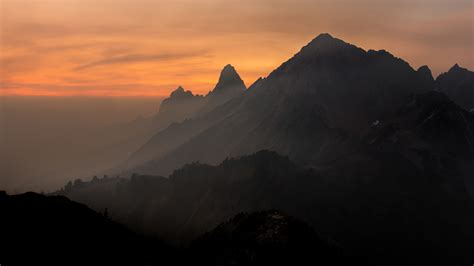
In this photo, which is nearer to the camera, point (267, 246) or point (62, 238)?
point (267, 246)

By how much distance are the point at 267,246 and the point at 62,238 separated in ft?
191

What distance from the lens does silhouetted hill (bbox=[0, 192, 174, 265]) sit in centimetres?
12550

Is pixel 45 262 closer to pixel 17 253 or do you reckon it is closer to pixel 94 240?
pixel 17 253

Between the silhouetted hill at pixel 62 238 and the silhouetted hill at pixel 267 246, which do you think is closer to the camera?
the silhouetted hill at pixel 62 238

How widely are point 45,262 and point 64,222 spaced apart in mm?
23707

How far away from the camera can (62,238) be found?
13525cm

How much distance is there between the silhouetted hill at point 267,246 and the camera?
432 ft

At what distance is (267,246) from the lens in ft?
441

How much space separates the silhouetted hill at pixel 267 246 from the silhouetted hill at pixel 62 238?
1621 cm

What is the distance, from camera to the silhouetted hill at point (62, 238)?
126m

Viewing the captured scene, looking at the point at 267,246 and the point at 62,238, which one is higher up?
the point at 62,238

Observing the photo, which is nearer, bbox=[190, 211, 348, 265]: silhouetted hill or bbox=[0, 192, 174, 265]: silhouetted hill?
bbox=[0, 192, 174, 265]: silhouetted hill

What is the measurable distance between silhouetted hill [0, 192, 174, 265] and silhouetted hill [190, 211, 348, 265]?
53.2 feet

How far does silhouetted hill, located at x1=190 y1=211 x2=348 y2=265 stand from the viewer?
432 feet
